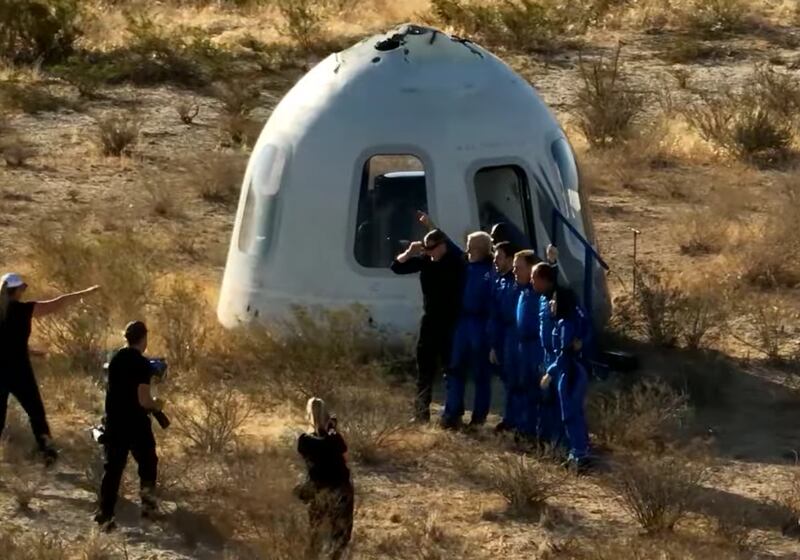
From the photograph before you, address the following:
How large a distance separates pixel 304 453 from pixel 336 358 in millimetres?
4072

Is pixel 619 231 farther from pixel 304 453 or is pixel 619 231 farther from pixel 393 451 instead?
pixel 304 453

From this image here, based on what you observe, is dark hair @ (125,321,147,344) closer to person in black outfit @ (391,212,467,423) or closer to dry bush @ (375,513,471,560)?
dry bush @ (375,513,471,560)

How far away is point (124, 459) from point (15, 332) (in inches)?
52.9

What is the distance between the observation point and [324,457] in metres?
8.45

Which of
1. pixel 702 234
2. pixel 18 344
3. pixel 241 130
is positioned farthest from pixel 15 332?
pixel 241 130

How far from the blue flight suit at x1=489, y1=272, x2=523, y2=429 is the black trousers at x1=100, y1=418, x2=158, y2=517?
248 cm

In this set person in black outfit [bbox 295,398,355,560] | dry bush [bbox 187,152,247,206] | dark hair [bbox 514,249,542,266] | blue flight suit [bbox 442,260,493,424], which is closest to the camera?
person in black outfit [bbox 295,398,355,560]

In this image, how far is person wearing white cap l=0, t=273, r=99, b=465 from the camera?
10.4m

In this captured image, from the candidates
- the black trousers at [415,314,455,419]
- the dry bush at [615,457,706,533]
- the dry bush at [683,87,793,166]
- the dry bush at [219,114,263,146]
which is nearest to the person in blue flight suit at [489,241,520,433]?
the black trousers at [415,314,455,419]

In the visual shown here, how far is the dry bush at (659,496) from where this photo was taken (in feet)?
31.6

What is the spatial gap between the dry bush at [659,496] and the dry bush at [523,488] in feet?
1.66

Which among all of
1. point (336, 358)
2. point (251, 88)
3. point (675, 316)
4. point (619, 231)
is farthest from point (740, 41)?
point (336, 358)

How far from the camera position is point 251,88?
2520 centimetres

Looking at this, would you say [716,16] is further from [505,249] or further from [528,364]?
[528,364]
